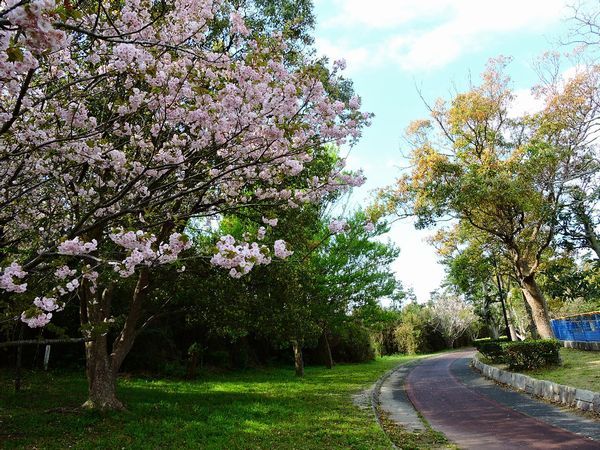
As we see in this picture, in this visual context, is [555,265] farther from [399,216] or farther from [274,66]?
[274,66]

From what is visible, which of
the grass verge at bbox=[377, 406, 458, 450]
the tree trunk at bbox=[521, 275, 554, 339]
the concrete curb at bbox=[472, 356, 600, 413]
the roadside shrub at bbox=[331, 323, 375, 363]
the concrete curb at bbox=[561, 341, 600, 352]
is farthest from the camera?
the roadside shrub at bbox=[331, 323, 375, 363]

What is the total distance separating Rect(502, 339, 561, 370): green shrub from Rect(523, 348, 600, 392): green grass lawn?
0.30 meters

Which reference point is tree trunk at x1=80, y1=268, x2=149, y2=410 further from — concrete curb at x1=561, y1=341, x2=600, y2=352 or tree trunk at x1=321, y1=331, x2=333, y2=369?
concrete curb at x1=561, y1=341, x2=600, y2=352

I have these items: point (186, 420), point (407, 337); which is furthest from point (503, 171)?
point (407, 337)

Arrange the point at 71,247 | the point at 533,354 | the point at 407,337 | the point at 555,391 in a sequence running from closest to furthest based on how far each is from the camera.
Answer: the point at 71,247, the point at 555,391, the point at 533,354, the point at 407,337

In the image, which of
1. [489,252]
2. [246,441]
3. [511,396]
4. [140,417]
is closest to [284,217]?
[246,441]

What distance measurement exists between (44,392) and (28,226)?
850 centimetres

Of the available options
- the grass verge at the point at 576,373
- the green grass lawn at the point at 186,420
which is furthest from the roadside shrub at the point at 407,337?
the green grass lawn at the point at 186,420

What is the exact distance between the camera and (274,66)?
220 inches

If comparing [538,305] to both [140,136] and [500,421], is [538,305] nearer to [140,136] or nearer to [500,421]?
[500,421]

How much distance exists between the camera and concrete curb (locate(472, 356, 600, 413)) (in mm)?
9253

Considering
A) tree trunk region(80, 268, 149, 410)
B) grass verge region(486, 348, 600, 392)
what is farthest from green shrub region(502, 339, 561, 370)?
tree trunk region(80, 268, 149, 410)

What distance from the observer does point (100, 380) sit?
1020cm

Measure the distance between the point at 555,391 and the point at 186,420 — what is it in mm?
9226
